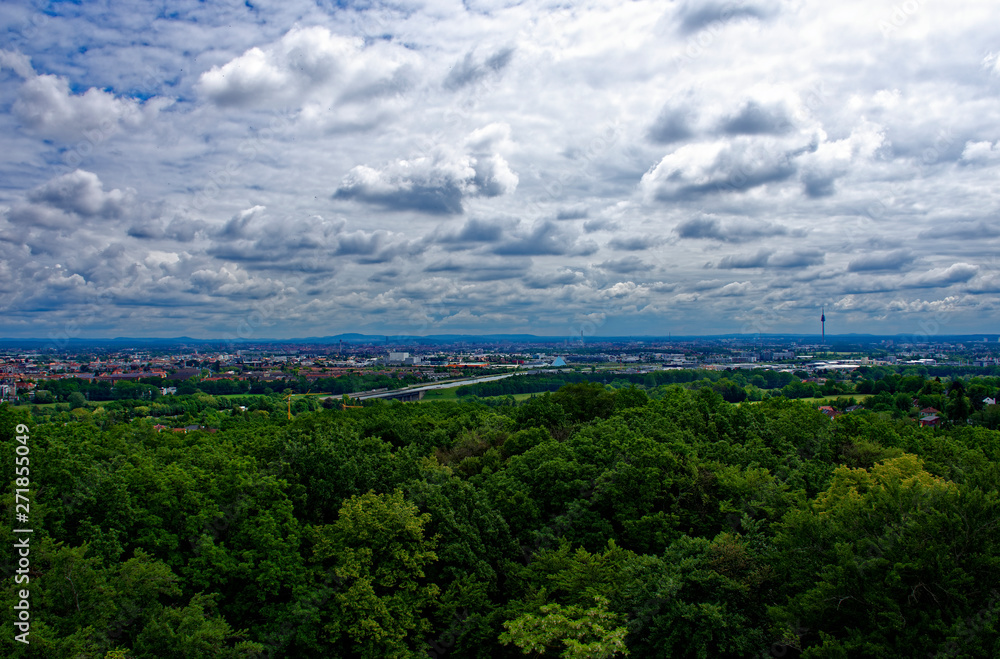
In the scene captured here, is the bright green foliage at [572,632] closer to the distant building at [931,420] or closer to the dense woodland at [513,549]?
the dense woodland at [513,549]

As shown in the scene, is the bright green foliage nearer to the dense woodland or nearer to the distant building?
the dense woodland

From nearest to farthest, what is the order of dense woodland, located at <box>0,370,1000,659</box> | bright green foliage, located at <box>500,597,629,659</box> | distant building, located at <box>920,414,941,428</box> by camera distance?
1. dense woodland, located at <box>0,370,1000,659</box>
2. bright green foliage, located at <box>500,597,629,659</box>
3. distant building, located at <box>920,414,941,428</box>

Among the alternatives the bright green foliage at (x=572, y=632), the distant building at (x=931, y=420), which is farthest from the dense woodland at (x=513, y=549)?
the distant building at (x=931, y=420)

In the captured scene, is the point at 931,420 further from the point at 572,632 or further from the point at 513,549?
the point at 572,632

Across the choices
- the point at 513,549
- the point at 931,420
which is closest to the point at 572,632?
the point at 513,549

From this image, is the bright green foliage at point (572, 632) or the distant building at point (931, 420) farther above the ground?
the distant building at point (931, 420)

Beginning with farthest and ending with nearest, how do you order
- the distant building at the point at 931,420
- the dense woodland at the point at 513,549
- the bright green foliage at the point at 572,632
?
the distant building at the point at 931,420 < the bright green foliage at the point at 572,632 < the dense woodland at the point at 513,549

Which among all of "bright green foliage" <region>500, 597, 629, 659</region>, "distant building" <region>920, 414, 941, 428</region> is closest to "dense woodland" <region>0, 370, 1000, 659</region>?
"bright green foliage" <region>500, 597, 629, 659</region>
